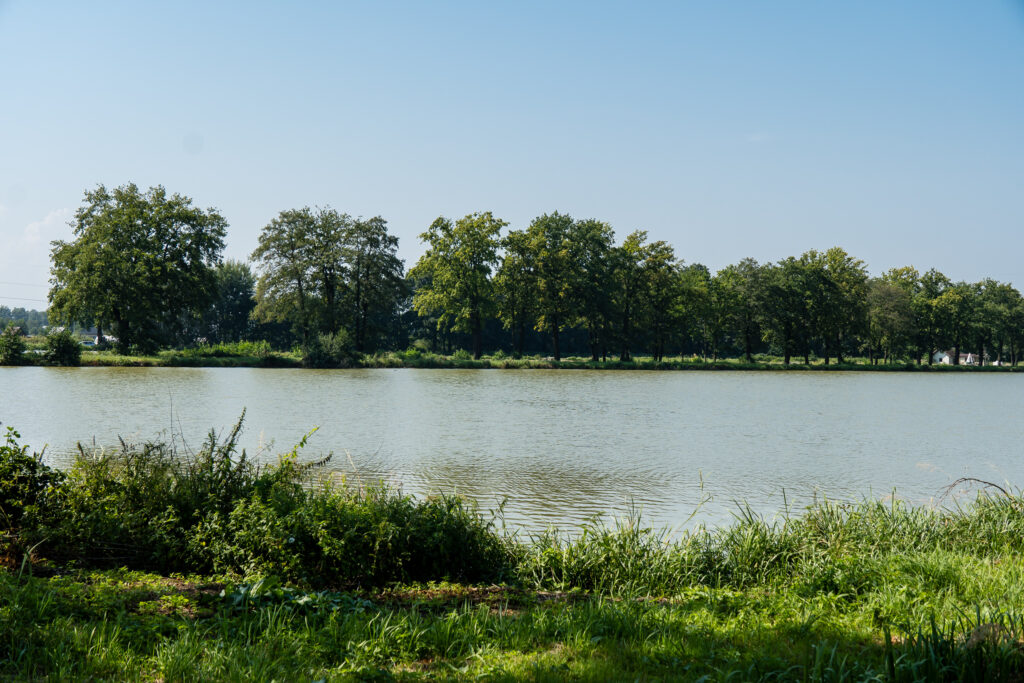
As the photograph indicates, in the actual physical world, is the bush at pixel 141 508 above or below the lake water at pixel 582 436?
above

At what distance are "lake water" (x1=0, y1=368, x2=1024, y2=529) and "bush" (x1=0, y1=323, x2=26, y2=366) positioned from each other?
15.0m

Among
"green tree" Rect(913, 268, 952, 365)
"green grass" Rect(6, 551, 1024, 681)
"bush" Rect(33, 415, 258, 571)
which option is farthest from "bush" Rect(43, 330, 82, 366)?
"green tree" Rect(913, 268, 952, 365)

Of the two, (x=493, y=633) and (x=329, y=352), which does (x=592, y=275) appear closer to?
(x=329, y=352)

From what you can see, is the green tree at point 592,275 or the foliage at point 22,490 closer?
the foliage at point 22,490

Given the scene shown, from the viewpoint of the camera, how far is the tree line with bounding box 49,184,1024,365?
179ft

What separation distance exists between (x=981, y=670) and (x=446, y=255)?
62.0 meters

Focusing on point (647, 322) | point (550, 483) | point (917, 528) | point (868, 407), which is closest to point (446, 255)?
point (647, 322)

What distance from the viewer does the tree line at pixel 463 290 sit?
54531 mm

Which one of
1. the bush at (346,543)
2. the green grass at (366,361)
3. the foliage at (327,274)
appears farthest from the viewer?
the foliage at (327,274)

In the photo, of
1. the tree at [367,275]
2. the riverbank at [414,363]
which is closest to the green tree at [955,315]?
the riverbank at [414,363]

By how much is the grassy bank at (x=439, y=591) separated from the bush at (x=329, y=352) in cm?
4861

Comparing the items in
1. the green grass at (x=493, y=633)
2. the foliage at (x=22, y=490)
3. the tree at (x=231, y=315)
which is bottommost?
the green grass at (x=493, y=633)

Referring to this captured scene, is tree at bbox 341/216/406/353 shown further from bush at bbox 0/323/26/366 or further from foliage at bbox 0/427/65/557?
foliage at bbox 0/427/65/557

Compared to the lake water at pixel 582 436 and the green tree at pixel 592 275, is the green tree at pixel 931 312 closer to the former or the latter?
the green tree at pixel 592 275
